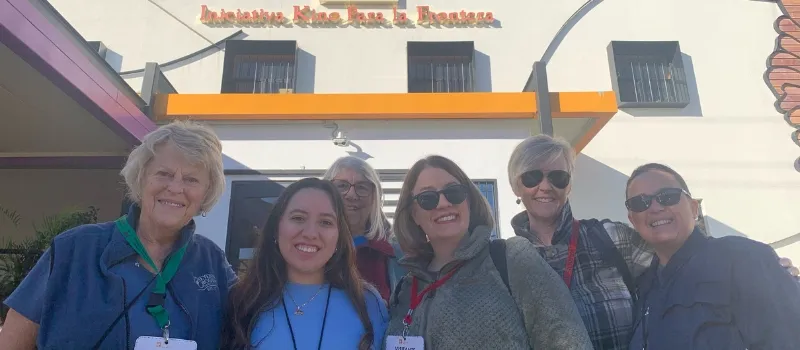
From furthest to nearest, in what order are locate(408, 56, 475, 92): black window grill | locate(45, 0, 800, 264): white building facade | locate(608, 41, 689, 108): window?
locate(408, 56, 475, 92): black window grill
locate(608, 41, 689, 108): window
locate(45, 0, 800, 264): white building facade

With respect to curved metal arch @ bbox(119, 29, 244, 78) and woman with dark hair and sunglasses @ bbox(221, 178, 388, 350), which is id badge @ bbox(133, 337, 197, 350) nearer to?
woman with dark hair and sunglasses @ bbox(221, 178, 388, 350)

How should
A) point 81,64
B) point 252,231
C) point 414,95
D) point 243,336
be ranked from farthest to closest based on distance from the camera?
point 414,95
point 252,231
point 81,64
point 243,336

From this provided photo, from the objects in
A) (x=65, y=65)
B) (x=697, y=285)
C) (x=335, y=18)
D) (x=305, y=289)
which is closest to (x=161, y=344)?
(x=305, y=289)

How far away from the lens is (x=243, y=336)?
1717mm

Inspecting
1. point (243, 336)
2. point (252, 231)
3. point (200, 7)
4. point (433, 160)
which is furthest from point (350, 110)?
point (200, 7)

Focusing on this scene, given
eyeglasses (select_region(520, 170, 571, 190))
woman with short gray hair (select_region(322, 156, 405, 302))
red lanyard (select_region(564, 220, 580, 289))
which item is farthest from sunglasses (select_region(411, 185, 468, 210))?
woman with short gray hair (select_region(322, 156, 405, 302))

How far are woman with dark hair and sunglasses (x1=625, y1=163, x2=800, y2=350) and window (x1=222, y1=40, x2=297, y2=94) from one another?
687cm

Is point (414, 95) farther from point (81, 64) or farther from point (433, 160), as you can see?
point (433, 160)

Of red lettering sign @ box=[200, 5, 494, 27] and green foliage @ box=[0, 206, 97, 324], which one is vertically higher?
red lettering sign @ box=[200, 5, 494, 27]

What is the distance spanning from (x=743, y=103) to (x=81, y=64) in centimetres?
913

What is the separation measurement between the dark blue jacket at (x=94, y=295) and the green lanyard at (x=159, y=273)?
0.9 inches

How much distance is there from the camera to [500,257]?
71.0 inches

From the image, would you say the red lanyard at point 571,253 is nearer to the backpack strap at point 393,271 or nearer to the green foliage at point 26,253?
the backpack strap at point 393,271

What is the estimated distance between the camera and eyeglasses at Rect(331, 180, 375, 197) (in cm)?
274
